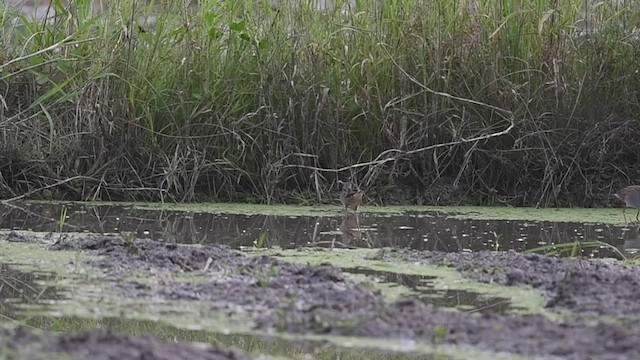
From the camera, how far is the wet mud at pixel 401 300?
2758mm

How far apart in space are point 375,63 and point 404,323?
3.32 meters

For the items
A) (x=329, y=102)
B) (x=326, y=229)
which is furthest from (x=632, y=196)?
(x=329, y=102)

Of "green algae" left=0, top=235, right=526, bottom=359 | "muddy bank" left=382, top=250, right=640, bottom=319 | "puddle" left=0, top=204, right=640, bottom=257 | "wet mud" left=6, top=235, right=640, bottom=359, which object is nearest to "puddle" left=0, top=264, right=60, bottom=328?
"green algae" left=0, top=235, right=526, bottom=359

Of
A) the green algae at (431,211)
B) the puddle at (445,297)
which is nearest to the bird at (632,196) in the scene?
the green algae at (431,211)

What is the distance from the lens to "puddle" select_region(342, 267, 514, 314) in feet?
10.9

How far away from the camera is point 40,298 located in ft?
11.4

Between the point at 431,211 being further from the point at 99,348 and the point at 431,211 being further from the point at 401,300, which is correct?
the point at 99,348

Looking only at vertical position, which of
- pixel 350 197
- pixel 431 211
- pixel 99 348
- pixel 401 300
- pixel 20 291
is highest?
pixel 99 348

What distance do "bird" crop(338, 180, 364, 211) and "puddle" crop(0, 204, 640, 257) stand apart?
0.05 m

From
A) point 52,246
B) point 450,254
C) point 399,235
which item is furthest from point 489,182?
point 52,246

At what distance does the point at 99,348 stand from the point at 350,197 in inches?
125

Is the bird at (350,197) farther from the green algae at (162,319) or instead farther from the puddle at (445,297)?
the green algae at (162,319)

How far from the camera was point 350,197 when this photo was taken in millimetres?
5547

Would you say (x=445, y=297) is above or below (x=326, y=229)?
above
